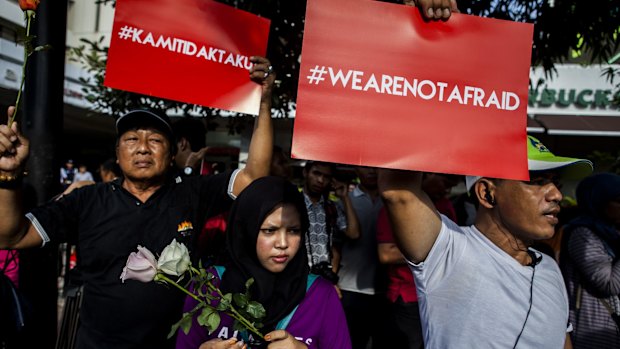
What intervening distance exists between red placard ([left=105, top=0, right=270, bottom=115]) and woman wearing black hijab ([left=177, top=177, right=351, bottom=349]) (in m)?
0.63

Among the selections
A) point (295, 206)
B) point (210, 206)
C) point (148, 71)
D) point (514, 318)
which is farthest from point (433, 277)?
point (148, 71)

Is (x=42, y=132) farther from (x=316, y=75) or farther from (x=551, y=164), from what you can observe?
(x=551, y=164)

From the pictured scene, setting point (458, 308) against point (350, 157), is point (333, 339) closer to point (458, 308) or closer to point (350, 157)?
point (458, 308)

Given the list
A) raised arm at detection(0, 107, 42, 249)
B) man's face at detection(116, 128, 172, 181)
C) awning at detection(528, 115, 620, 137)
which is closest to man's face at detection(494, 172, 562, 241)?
man's face at detection(116, 128, 172, 181)

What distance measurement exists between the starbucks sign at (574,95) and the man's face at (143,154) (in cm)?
1326

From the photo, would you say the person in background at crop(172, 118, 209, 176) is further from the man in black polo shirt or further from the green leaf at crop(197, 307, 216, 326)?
the green leaf at crop(197, 307, 216, 326)

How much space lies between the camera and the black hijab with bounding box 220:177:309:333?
1.79 meters

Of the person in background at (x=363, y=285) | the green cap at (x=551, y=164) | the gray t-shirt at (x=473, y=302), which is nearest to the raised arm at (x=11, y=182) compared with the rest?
the gray t-shirt at (x=473, y=302)

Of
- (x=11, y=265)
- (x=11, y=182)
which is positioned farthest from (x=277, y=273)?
(x=11, y=265)

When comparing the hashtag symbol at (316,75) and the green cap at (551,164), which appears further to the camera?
the green cap at (551,164)

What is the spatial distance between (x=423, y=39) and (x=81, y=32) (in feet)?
69.3

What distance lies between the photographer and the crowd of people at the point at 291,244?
150cm

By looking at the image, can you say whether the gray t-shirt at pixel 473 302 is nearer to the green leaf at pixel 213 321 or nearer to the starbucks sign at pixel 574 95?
the green leaf at pixel 213 321

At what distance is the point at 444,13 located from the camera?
4.50 ft
